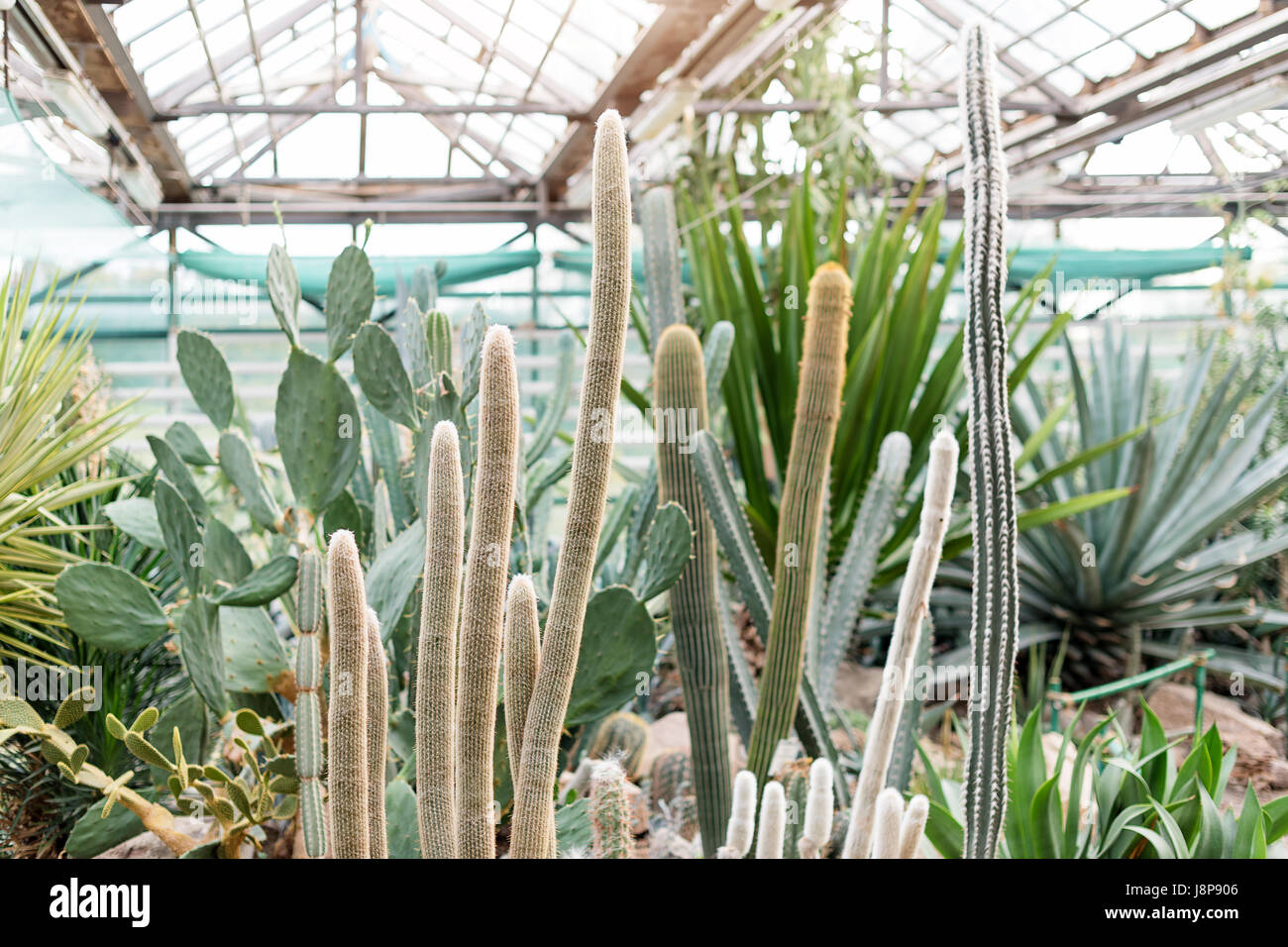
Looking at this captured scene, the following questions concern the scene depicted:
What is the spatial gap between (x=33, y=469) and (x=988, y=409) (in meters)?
0.94

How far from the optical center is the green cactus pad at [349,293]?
868mm

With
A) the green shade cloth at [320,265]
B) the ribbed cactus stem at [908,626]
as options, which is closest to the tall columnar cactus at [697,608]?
the ribbed cactus stem at [908,626]

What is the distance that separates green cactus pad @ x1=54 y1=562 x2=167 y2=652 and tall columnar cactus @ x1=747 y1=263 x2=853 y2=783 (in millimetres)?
601

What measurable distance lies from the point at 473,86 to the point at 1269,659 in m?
3.57

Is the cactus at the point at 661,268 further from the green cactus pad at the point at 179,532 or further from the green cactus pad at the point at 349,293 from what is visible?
the green cactus pad at the point at 179,532

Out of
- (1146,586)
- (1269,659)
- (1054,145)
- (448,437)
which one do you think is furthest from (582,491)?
(1054,145)

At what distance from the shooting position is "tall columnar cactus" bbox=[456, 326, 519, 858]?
1.92ft

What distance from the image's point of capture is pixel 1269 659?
1949 millimetres

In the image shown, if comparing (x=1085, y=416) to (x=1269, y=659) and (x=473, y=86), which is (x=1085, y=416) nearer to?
(x=1269, y=659)

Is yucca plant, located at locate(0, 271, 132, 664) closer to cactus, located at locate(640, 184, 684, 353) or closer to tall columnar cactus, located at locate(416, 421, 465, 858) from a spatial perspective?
tall columnar cactus, located at locate(416, 421, 465, 858)

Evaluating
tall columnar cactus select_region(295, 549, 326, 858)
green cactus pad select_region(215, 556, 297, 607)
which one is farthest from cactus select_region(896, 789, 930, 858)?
green cactus pad select_region(215, 556, 297, 607)

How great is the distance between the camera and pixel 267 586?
2.40 feet

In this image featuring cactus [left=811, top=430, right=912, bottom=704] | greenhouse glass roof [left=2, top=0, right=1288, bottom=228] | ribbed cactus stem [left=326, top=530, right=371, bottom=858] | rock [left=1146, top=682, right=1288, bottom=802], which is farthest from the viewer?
greenhouse glass roof [left=2, top=0, right=1288, bottom=228]

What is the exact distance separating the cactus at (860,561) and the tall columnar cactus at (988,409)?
15.9 inches
